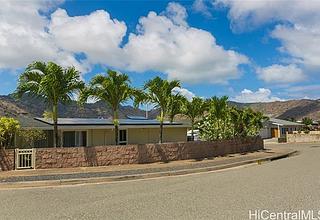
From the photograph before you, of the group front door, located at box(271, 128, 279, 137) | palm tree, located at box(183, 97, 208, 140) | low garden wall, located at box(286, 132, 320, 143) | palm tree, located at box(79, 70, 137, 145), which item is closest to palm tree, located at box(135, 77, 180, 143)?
palm tree, located at box(79, 70, 137, 145)

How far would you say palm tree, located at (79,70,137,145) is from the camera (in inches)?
841

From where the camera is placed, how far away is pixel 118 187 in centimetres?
1324

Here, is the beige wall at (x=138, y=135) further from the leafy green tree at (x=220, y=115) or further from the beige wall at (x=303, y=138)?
the beige wall at (x=303, y=138)

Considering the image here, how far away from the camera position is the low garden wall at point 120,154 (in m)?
19.0

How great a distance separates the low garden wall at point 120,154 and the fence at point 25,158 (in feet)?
0.72

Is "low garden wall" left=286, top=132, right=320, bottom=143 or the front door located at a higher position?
the front door

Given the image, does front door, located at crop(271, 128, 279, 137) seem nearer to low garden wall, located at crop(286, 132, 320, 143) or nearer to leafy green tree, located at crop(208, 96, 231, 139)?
low garden wall, located at crop(286, 132, 320, 143)

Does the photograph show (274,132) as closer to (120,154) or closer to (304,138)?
(304,138)

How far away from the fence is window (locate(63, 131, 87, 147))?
891 centimetres

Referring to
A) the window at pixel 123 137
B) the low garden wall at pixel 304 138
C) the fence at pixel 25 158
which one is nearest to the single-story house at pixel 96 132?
the window at pixel 123 137

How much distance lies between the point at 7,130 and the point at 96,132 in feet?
35.0

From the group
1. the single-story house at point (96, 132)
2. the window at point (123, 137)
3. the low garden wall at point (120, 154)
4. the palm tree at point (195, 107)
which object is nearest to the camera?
the low garden wall at point (120, 154)

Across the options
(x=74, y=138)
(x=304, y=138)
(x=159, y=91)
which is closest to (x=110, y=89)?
(x=159, y=91)

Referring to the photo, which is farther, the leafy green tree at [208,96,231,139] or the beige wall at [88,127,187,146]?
the leafy green tree at [208,96,231,139]
